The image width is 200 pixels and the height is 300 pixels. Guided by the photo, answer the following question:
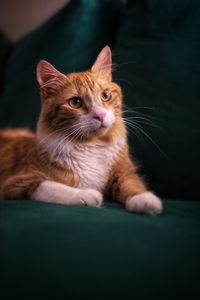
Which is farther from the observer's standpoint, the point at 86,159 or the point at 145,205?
the point at 86,159

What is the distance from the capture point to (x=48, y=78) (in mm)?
1199

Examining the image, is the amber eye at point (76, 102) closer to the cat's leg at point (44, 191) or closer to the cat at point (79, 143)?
the cat at point (79, 143)

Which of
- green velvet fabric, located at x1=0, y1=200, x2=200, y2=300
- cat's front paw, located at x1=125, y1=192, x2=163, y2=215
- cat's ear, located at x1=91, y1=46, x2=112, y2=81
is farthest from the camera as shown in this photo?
cat's ear, located at x1=91, y1=46, x2=112, y2=81

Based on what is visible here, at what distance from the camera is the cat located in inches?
44.8

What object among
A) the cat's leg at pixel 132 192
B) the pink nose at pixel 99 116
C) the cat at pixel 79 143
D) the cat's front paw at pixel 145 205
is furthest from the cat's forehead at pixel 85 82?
the cat's front paw at pixel 145 205

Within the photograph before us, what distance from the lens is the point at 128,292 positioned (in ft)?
2.23

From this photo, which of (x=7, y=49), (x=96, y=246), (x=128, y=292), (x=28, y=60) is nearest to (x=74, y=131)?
(x=96, y=246)

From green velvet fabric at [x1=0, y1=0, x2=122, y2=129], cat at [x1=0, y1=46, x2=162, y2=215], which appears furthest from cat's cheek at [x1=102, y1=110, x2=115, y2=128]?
green velvet fabric at [x1=0, y1=0, x2=122, y2=129]

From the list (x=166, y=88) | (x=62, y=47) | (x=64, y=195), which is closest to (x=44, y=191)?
(x=64, y=195)

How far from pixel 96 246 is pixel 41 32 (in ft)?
4.13

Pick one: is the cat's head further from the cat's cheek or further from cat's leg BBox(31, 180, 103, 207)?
cat's leg BBox(31, 180, 103, 207)

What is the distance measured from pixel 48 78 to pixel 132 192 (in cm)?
41

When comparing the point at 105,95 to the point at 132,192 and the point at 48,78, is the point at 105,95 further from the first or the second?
the point at 132,192

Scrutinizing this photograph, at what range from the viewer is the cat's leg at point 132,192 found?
3.16 feet
